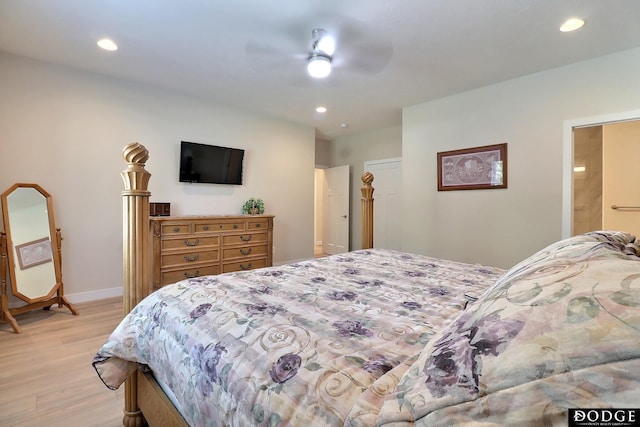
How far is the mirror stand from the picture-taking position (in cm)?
274

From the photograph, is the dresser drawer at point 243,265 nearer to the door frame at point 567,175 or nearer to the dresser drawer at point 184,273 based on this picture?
the dresser drawer at point 184,273

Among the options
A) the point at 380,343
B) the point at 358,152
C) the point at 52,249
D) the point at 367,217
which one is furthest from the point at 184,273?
the point at 358,152

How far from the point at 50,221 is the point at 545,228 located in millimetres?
5298

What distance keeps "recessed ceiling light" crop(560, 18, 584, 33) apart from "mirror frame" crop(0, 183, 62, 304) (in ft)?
16.6

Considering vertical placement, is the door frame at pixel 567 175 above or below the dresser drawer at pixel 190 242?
above

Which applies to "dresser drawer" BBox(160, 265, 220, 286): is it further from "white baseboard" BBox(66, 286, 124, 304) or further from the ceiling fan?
the ceiling fan

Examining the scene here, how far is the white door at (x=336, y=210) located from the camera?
6.38 metres

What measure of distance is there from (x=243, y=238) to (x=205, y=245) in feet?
1.77

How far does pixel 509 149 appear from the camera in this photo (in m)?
3.58

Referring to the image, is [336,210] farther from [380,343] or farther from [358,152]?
[380,343]

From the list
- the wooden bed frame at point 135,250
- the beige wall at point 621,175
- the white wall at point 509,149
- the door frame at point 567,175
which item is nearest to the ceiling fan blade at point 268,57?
the wooden bed frame at point 135,250

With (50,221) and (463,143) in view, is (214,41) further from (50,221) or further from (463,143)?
(463,143)

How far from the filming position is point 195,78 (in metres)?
3.57

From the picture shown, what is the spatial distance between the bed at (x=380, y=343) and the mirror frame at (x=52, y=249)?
7.63 ft
